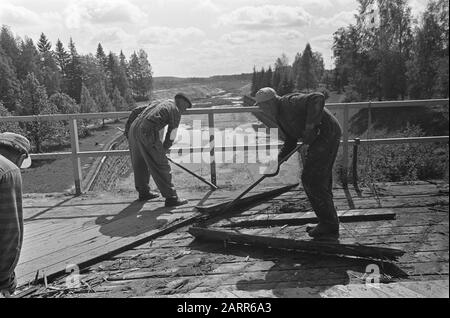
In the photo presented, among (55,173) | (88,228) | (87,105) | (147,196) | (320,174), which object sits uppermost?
(87,105)

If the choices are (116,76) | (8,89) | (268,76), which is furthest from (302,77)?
(8,89)

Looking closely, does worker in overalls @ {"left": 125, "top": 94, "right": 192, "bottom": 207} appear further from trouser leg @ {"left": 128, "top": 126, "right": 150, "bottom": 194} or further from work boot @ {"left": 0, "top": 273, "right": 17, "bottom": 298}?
work boot @ {"left": 0, "top": 273, "right": 17, "bottom": 298}

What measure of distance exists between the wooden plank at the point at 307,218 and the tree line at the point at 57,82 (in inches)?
176

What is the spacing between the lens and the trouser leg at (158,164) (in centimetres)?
554

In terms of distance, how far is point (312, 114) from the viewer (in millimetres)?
3857

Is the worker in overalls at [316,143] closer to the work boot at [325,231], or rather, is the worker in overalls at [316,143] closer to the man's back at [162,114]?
the work boot at [325,231]

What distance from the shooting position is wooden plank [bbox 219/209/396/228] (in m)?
4.51

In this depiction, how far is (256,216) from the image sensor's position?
4773 millimetres

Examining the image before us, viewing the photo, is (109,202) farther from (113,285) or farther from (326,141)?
(326,141)

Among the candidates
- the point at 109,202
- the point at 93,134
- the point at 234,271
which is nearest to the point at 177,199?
the point at 109,202

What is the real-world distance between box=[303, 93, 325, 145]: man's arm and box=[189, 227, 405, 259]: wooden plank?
3.14 feet

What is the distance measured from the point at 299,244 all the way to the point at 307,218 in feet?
2.92

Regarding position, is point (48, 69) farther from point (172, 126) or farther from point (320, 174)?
point (320, 174)

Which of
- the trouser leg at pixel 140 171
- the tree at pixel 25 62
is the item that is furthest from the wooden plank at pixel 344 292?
the tree at pixel 25 62
